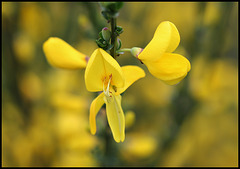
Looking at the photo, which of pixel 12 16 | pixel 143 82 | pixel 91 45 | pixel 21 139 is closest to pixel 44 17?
pixel 12 16

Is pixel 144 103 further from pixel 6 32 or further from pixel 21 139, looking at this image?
pixel 6 32

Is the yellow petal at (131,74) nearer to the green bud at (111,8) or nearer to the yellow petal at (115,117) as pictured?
the yellow petal at (115,117)

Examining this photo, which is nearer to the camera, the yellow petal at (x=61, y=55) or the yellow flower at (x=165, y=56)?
the yellow flower at (x=165, y=56)

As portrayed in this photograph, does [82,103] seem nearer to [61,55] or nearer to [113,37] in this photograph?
[61,55]

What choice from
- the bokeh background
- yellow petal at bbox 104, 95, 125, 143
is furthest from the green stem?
the bokeh background

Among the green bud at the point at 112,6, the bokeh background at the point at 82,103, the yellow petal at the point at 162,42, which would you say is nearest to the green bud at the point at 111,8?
the green bud at the point at 112,6
